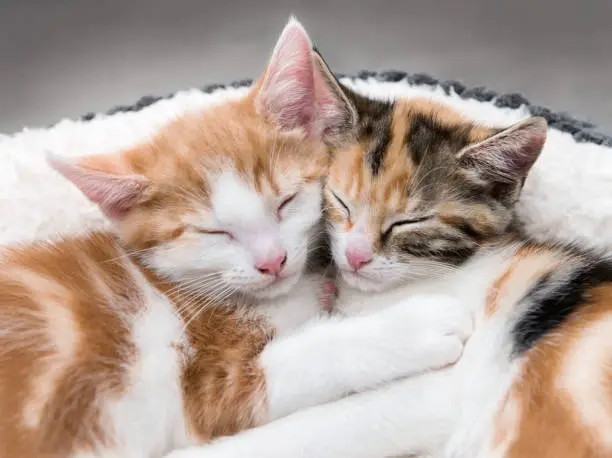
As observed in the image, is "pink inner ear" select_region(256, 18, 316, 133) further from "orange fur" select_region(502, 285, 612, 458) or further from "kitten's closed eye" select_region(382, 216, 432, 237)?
"orange fur" select_region(502, 285, 612, 458)

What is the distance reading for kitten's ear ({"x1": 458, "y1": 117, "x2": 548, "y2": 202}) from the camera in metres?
0.95

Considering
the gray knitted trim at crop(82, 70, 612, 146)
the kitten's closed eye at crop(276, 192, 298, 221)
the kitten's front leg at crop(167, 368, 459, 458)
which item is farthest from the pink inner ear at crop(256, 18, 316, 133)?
the gray knitted trim at crop(82, 70, 612, 146)

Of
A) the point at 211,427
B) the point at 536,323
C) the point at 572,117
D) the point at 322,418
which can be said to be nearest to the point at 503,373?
the point at 536,323

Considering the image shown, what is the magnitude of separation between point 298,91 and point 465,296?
0.40 metres

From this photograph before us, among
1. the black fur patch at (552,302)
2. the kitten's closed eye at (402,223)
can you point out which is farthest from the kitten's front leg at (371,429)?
the kitten's closed eye at (402,223)

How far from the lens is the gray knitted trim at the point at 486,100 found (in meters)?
1.50

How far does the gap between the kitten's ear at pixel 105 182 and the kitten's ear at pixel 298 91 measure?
0.78 ft

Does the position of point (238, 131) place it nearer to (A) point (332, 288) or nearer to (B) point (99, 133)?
(A) point (332, 288)

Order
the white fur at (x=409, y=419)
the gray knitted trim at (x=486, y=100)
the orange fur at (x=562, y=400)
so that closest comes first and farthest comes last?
the orange fur at (x=562, y=400) → the white fur at (x=409, y=419) → the gray knitted trim at (x=486, y=100)

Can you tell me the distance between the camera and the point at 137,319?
103 cm

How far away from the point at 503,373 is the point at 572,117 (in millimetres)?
883

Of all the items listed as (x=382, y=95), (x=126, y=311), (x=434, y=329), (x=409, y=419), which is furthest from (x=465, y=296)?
(x=382, y=95)

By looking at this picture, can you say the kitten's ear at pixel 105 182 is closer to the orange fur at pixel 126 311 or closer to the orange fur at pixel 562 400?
the orange fur at pixel 126 311

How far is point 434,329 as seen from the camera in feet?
3.11
